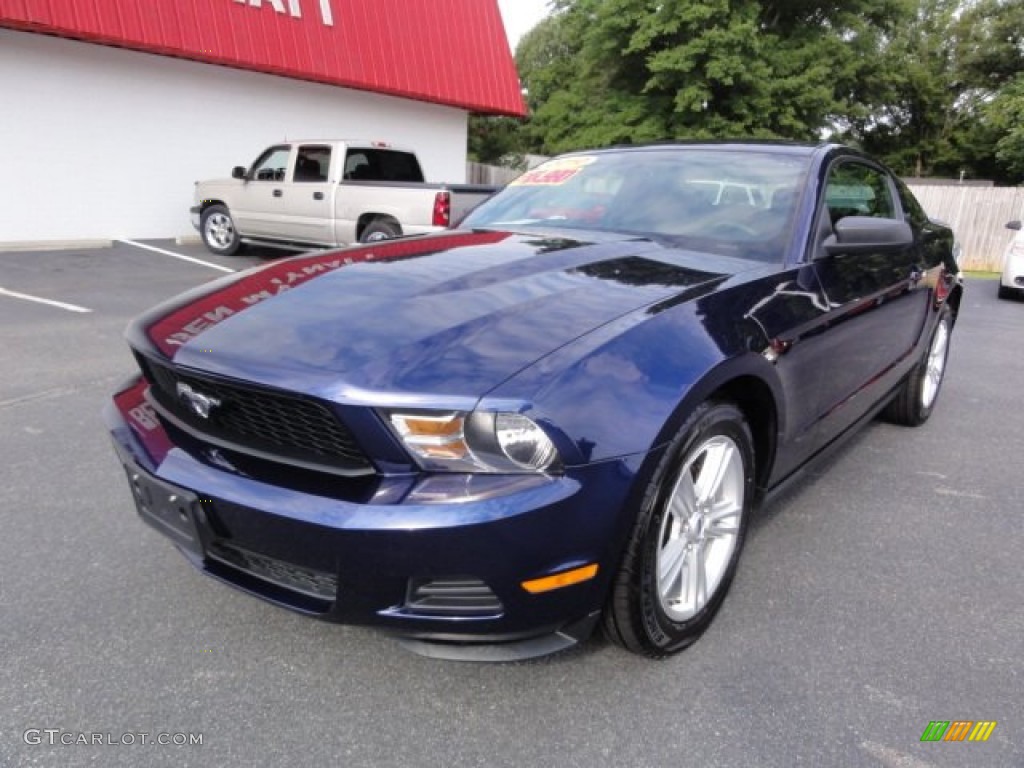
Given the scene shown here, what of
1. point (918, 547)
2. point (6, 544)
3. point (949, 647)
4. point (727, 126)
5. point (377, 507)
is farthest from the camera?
point (727, 126)

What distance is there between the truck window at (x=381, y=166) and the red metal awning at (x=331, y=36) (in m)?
3.66

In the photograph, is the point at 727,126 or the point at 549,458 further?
the point at 727,126

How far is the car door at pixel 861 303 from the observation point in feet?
9.44

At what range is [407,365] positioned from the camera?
1771 millimetres

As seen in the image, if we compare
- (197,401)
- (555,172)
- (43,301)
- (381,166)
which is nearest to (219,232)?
(381,166)

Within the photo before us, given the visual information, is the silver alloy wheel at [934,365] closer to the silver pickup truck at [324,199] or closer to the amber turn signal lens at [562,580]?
the amber turn signal lens at [562,580]

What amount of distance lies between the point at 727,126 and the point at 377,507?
25.7 m

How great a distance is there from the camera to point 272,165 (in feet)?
35.6

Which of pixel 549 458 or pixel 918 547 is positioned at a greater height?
pixel 549 458

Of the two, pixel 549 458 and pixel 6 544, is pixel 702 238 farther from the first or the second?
pixel 6 544

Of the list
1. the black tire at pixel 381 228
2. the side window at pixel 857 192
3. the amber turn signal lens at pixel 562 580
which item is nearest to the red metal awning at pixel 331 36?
the black tire at pixel 381 228

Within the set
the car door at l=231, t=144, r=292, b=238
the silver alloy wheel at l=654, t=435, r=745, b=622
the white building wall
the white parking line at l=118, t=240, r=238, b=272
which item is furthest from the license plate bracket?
the white building wall

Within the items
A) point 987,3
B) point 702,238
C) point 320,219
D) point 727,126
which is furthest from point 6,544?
point 987,3

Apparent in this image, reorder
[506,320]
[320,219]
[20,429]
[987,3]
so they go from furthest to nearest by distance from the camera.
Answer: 1. [987,3]
2. [320,219]
3. [20,429]
4. [506,320]
